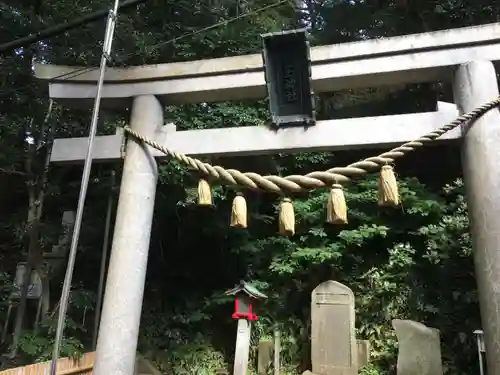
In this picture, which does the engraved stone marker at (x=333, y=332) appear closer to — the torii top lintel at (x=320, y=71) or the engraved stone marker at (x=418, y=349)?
the engraved stone marker at (x=418, y=349)

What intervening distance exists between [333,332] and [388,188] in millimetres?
3470

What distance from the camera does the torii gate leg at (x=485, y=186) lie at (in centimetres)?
276

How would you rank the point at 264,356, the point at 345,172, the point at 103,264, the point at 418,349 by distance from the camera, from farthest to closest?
the point at 264,356
the point at 103,264
the point at 418,349
the point at 345,172

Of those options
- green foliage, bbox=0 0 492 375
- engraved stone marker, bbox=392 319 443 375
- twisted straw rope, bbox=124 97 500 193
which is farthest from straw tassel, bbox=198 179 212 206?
engraved stone marker, bbox=392 319 443 375

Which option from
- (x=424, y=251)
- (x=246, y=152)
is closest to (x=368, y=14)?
(x=424, y=251)

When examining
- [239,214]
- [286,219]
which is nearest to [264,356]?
[239,214]

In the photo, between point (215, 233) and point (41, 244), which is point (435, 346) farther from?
point (41, 244)

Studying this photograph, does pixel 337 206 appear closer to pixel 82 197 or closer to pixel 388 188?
pixel 388 188

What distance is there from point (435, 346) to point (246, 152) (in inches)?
142

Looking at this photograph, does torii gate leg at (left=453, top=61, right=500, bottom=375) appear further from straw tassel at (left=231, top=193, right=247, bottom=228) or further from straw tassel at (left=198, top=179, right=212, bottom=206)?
straw tassel at (left=198, top=179, right=212, bottom=206)

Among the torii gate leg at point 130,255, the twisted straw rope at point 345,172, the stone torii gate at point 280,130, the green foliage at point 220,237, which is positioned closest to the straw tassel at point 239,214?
the twisted straw rope at point 345,172

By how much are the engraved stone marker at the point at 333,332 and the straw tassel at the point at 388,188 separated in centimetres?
322

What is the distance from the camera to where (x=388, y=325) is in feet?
19.4

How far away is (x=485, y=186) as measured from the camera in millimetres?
2945
